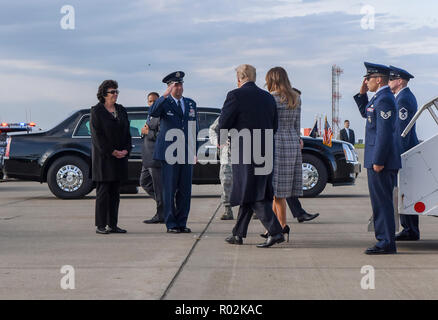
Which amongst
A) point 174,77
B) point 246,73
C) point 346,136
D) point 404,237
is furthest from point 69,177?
point 346,136

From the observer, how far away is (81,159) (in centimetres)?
1555

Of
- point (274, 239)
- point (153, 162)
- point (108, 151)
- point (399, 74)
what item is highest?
point (399, 74)

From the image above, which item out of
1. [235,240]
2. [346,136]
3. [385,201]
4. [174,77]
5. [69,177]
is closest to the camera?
[385,201]

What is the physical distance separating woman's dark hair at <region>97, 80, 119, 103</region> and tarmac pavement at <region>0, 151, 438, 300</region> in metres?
1.61

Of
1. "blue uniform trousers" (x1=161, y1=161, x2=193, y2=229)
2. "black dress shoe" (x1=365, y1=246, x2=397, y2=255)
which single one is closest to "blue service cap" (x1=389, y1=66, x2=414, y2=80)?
"black dress shoe" (x1=365, y1=246, x2=397, y2=255)

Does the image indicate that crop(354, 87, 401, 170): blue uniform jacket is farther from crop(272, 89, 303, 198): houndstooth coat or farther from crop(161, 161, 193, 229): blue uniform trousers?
crop(161, 161, 193, 229): blue uniform trousers

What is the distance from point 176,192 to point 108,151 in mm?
944

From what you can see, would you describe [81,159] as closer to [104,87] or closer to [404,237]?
[104,87]

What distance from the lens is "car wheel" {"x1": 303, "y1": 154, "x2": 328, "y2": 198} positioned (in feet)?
50.3

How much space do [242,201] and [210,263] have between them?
117cm

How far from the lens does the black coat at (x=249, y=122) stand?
8195 millimetres

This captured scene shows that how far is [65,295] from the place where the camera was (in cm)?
575
